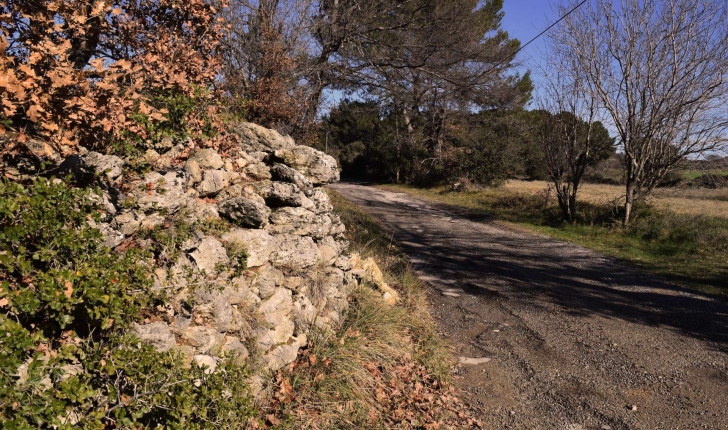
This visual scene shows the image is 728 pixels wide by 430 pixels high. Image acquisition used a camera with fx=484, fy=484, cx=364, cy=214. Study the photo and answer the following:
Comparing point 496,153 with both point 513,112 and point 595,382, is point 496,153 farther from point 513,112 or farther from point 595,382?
point 595,382

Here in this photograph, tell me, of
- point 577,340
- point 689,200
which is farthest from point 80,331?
point 689,200

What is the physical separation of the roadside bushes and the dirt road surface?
3.07m

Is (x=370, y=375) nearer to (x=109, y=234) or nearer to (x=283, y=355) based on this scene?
(x=283, y=355)

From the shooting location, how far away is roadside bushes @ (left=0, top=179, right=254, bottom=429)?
2580 mm

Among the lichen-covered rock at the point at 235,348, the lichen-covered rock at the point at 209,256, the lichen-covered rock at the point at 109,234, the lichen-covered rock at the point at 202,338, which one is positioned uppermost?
the lichen-covered rock at the point at 109,234

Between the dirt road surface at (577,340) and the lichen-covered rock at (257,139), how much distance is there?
3.48 meters

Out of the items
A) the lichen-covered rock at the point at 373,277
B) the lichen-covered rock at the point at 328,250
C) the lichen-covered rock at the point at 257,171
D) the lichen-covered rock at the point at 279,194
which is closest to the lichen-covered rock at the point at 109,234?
the lichen-covered rock at the point at 279,194

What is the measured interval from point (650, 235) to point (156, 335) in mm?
13058

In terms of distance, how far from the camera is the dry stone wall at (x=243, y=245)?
12.3 ft

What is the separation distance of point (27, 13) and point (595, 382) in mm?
6535

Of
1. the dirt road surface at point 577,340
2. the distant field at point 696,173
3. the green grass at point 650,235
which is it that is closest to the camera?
the dirt road surface at point 577,340

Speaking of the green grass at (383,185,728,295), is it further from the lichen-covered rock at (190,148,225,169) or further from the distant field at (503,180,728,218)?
the lichen-covered rock at (190,148,225,169)

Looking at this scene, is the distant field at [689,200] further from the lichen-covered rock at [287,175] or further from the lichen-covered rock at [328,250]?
the lichen-covered rock at [287,175]

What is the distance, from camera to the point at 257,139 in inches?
246
